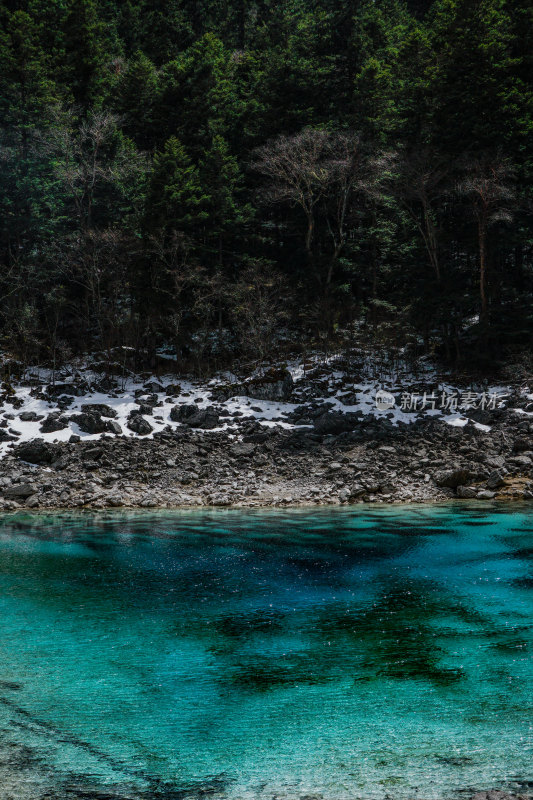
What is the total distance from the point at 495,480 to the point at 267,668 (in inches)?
482

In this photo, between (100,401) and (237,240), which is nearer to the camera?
(100,401)

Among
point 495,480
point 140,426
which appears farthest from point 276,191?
point 495,480

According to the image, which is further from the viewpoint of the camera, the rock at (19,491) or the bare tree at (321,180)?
the bare tree at (321,180)

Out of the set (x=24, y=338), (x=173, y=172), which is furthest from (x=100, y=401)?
(x=173, y=172)

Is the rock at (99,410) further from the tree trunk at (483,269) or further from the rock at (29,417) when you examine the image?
the tree trunk at (483,269)

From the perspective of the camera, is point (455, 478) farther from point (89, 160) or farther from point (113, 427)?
point (89, 160)

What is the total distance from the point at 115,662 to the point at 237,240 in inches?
1036

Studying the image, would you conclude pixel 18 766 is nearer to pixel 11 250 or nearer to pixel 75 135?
pixel 11 250

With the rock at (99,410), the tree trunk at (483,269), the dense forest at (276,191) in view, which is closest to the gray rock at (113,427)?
the rock at (99,410)

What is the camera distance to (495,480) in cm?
1648

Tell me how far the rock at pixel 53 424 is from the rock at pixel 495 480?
45.6ft

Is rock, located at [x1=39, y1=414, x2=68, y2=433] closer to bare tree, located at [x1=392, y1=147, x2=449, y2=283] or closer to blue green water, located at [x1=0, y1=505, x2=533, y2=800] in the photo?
blue green water, located at [x1=0, y1=505, x2=533, y2=800]

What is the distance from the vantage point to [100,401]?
73.0ft

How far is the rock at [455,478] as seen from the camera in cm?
1666
